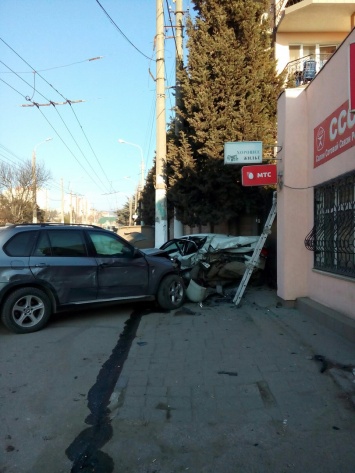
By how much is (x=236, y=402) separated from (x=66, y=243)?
4.34 metres

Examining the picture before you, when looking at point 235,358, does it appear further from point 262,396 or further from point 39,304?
point 39,304

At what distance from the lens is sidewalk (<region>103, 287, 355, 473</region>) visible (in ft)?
10.2

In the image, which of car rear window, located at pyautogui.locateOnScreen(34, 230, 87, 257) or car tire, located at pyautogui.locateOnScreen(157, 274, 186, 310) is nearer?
car rear window, located at pyautogui.locateOnScreen(34, 230, 87, 257)

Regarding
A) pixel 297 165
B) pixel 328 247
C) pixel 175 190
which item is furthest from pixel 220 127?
pixel 328 247

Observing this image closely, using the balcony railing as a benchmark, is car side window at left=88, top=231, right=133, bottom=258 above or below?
below

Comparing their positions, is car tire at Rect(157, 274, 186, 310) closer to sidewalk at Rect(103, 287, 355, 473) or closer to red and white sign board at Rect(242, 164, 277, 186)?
sidewalk at Rect(103, 287, 355, 473)

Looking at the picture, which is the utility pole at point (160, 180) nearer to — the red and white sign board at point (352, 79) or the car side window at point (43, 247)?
the car side window at point (43, 247)

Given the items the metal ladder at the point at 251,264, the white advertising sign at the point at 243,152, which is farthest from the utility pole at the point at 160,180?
the white advertising sign at the point at 243,152

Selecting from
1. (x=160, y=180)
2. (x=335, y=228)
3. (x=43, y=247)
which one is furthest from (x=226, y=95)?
(x=43, y=247)

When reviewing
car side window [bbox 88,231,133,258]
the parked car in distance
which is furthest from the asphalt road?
car side window [bbox 88,231,133,258]

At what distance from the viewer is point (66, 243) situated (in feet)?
23.9

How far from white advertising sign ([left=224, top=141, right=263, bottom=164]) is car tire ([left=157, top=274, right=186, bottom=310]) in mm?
2665

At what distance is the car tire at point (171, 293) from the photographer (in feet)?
27.2

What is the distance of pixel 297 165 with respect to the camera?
8211 mm
